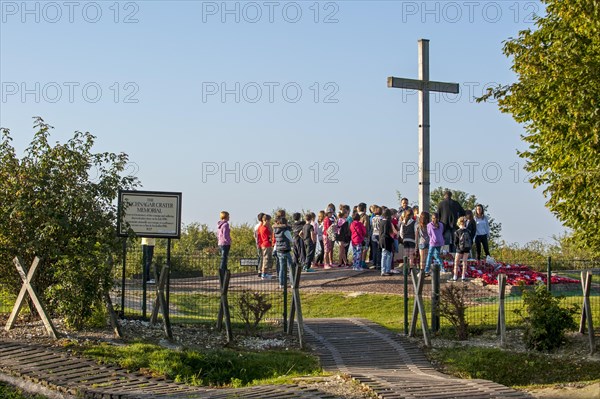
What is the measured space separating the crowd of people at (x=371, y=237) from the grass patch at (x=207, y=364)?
271 inches

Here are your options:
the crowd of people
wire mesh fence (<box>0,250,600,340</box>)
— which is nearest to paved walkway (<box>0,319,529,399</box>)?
wire mesh fence (<box>0,250,600,340</box>)

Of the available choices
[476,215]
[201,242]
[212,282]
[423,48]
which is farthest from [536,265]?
[201,242]

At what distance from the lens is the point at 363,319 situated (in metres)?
21.0

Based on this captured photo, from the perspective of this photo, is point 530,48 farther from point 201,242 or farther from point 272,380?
point 201,242

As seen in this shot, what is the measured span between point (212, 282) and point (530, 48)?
885 cm

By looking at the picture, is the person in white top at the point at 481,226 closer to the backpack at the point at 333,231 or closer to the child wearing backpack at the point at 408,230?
the child wearing backpack at the point at 408,230

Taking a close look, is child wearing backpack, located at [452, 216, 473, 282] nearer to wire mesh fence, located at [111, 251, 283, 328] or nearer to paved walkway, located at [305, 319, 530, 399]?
wire mesh fence, located at [111, 251, 283, 328]

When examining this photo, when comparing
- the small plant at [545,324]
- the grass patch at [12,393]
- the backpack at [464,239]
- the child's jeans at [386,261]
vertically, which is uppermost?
the backpack at [464,239]

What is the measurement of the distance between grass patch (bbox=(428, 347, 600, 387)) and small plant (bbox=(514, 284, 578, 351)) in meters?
0.35

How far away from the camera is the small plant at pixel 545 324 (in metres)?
17.8

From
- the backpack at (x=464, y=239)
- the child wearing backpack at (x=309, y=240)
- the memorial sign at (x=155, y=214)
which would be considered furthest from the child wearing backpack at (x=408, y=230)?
the memorial sign at (x=155, y=214)

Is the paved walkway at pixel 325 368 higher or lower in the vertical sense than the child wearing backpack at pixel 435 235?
lower

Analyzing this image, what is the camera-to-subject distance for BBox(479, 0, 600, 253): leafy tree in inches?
713

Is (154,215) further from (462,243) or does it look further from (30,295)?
(462,243)
